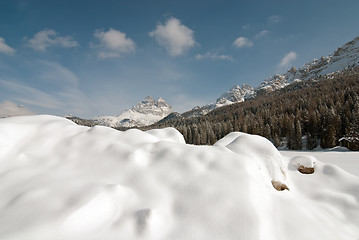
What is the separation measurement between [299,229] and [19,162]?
7321mm

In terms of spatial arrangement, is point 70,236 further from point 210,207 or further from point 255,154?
point 255,154

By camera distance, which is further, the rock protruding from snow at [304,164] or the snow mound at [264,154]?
the rock protruding from snow at [304,164]

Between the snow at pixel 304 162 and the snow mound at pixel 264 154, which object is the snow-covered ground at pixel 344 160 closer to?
the snow at pixel 304 162

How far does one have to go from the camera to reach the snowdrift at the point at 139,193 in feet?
11.3

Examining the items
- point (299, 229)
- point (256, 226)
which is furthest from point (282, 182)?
point (256, 226)

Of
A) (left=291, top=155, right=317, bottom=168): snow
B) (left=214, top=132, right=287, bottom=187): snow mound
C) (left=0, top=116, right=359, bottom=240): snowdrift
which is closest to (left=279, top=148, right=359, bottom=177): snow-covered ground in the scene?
(left=291, top=155, right=317, bottom=168): snow

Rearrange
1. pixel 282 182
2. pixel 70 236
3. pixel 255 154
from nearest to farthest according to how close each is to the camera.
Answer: pixel 70 236 < pixel 282 182 < pixel 255 154

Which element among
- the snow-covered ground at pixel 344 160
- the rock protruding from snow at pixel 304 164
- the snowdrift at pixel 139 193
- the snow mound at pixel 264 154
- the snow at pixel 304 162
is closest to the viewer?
the snowdrift at pixel 139 193

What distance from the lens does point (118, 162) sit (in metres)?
5.22

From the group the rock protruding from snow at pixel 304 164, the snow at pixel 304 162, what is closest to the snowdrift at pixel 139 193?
the rock protruding from snow at pixel 304 164

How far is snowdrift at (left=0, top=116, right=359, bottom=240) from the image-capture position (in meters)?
3.45

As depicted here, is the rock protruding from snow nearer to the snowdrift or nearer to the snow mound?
the snowdrift

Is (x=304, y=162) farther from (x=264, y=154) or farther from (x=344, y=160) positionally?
(x=344, y=160)

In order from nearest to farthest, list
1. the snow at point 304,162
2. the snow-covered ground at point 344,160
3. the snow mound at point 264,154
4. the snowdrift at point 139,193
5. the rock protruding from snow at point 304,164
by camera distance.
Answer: the snowdrift at point 139,193
the snow mound at point 264,154
the rock protruding from snow at point 304,164
the snow at point 304,162
the snow-covered ground at point 344,160
